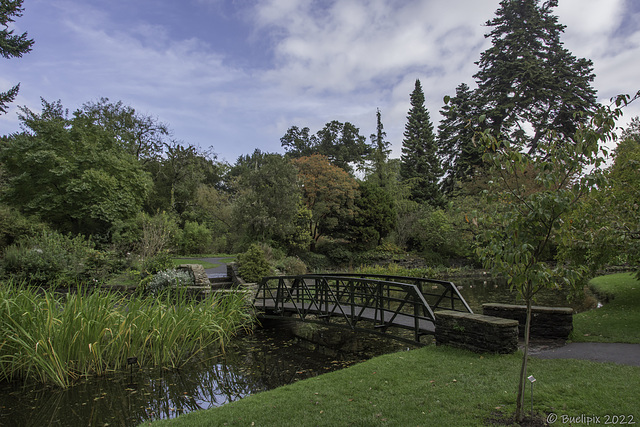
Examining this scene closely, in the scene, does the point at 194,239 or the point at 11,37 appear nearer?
the point at 11,37

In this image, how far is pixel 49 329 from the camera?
19.3 ft

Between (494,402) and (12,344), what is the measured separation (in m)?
7.25

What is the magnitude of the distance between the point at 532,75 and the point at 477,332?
105 ft

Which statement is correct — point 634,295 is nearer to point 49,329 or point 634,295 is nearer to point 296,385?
point 296,385

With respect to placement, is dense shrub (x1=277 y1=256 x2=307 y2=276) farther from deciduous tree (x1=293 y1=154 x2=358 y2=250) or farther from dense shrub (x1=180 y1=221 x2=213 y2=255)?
dense shrub (x1=180 y1=221 x2=213 y2=255)

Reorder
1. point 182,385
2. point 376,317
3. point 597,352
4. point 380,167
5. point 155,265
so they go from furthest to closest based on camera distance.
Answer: point 380,167 < point 155,265 < point 376,317 < point 182,385 < point 597,352

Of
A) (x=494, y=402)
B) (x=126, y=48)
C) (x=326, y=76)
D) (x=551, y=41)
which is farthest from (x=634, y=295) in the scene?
(x=551, y=41)

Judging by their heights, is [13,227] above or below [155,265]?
above

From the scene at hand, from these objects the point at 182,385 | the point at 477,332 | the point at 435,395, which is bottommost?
the point at 182,385

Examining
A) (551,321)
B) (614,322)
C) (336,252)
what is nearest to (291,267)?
(336,252)

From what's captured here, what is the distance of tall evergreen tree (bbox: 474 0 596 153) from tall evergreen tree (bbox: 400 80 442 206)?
683 centimetres

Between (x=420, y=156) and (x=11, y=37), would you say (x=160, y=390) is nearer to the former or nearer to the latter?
(x=11, y=37)

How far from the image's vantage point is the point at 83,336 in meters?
6.04

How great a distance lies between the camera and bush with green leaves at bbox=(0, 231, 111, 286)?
11.7m
